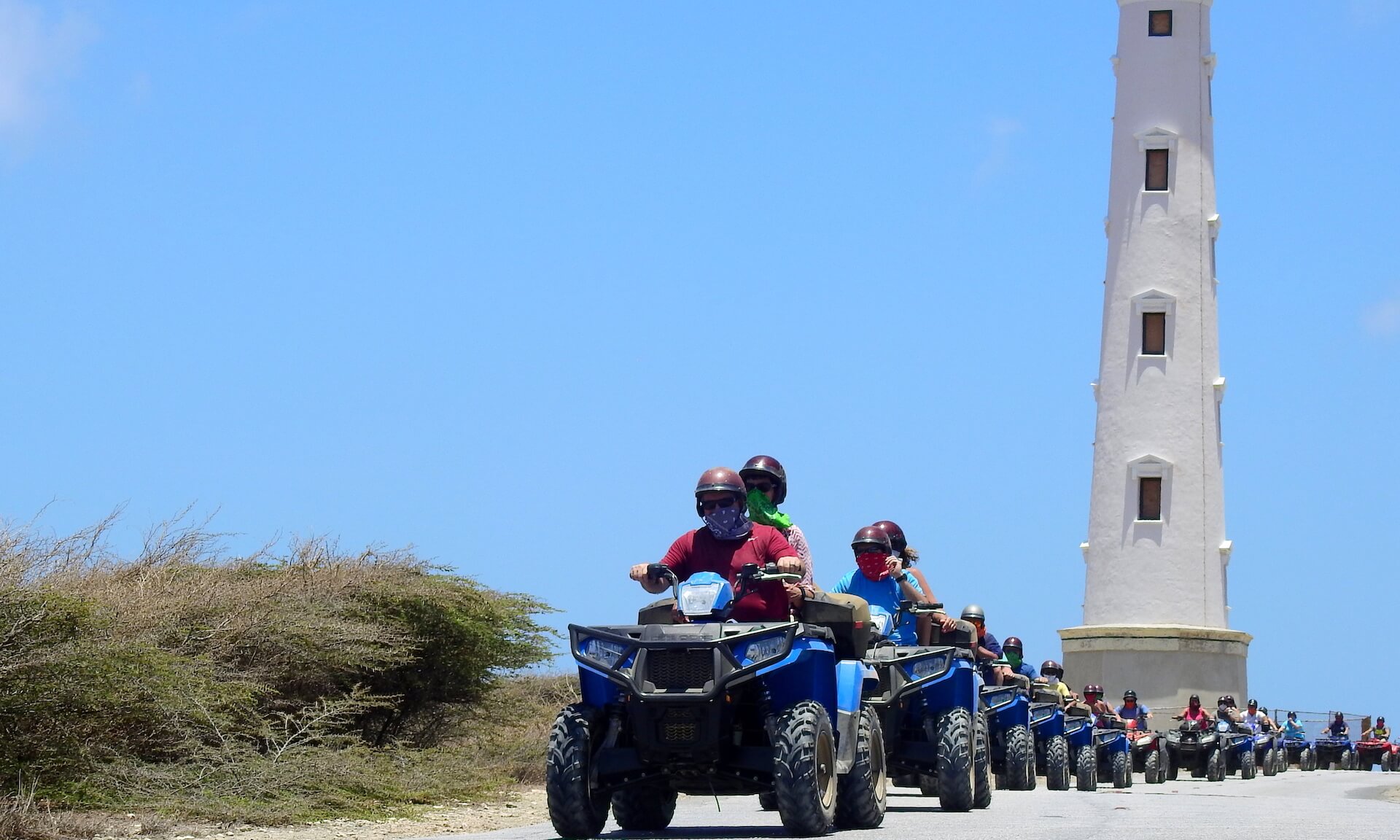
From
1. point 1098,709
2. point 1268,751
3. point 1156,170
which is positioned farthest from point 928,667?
point 1156,170

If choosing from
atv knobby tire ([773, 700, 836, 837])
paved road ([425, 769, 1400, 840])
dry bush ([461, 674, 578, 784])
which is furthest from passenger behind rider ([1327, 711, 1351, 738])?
atv knobby tire ([773, 700, 836, 837])

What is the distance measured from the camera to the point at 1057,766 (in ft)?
76.7

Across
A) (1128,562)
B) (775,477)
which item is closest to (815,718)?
(775,477)

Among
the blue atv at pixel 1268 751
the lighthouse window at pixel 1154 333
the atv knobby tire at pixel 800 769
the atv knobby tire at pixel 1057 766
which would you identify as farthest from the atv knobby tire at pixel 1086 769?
the lighthouse window at pixel 1154 333

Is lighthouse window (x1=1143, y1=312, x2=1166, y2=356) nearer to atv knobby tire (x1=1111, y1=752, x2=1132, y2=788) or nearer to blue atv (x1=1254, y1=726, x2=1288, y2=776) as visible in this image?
blue atv (x1=1254, y1=726, x2=1288, y2=776)

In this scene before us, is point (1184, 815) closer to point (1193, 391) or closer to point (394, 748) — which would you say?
point (394, 748)

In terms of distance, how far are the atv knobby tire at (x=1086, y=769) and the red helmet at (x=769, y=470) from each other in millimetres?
9930

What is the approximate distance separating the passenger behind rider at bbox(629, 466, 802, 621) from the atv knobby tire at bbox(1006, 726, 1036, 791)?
906cm

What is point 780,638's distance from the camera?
12445mm

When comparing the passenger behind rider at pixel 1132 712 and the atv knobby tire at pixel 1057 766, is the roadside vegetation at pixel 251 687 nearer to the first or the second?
the atv knobby tire at pixel 1057 766

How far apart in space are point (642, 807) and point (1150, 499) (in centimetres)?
3110

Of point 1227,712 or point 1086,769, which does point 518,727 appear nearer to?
point 1086,769

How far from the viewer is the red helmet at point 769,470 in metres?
15.6

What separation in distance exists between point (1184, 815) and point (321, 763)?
22.8 feet
